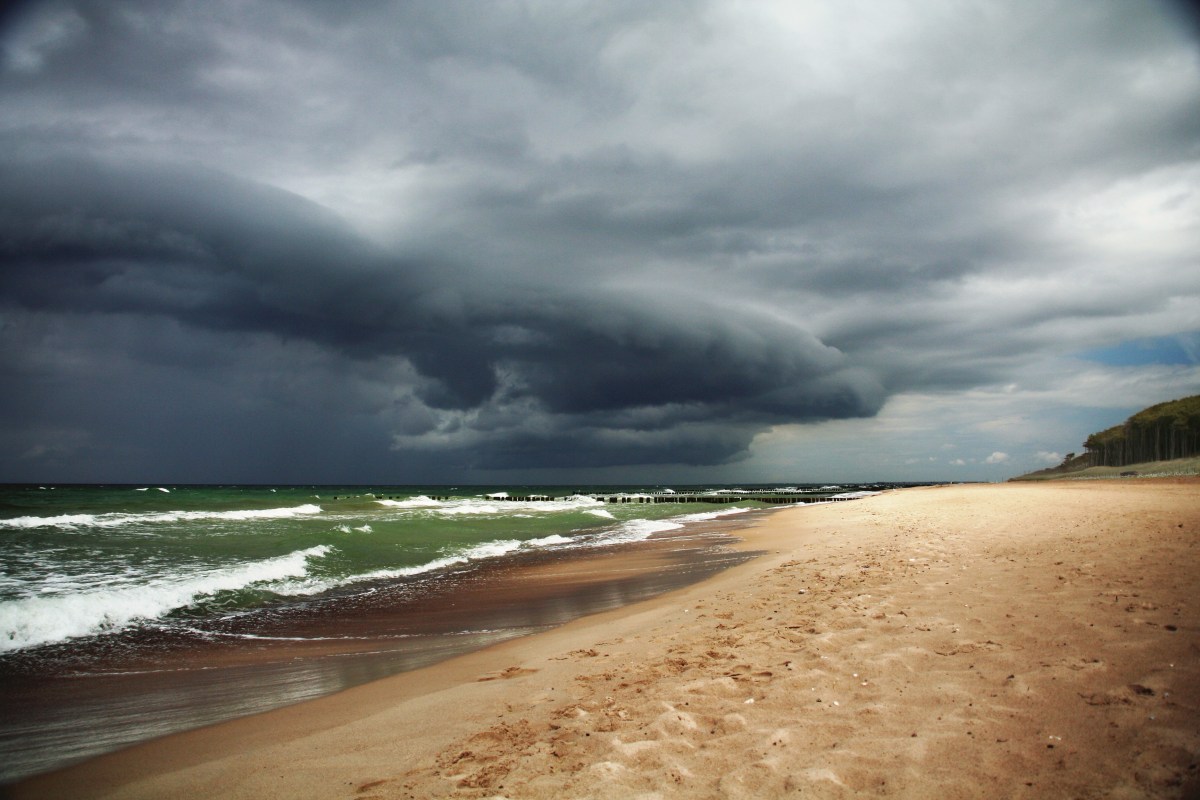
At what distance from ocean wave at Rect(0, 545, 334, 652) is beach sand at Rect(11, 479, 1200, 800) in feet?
21.0

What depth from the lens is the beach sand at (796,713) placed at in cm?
361

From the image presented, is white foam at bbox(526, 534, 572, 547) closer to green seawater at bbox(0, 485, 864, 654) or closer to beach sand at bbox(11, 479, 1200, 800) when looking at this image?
green seawater at bbox(0, 485, 864, 654)

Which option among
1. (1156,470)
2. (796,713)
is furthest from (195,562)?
(1156,470)

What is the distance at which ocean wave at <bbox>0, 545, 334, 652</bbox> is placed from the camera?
31.8ft

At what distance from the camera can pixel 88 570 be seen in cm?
1491

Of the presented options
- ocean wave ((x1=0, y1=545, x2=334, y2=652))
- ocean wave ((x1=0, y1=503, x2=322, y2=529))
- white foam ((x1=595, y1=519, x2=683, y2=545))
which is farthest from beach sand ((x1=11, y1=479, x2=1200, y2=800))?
ocean wave ((x1=0, y1=503, x2=322, y2=529))

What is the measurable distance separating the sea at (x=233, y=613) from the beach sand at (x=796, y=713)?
109 centimetres

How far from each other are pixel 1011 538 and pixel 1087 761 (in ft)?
32.4

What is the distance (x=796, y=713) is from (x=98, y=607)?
12381 millimetres

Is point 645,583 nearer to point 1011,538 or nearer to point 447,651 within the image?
point 447,651

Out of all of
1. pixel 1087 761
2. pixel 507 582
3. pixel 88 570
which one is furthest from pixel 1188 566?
pixel 88 570

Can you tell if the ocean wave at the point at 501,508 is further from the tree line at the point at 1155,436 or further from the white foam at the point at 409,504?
the tree line at the point at 1155,436

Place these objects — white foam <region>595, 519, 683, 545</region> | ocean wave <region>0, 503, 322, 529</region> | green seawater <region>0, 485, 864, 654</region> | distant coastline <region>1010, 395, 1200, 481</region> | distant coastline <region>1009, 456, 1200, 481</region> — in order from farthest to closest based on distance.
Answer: distant coastline <region>1010, 395, 1200, 481</region>
distant coastline <region>1009, 456, 1200, 481</region>
ocean wave <region>0, 503, 322, 529</region>
white foam <region>595, 519, 683, 545</region>
green seawater <region>0, 485, 864, 654</region>

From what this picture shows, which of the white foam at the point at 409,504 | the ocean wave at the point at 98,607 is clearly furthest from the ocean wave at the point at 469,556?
the white foam at the point at 409,504
